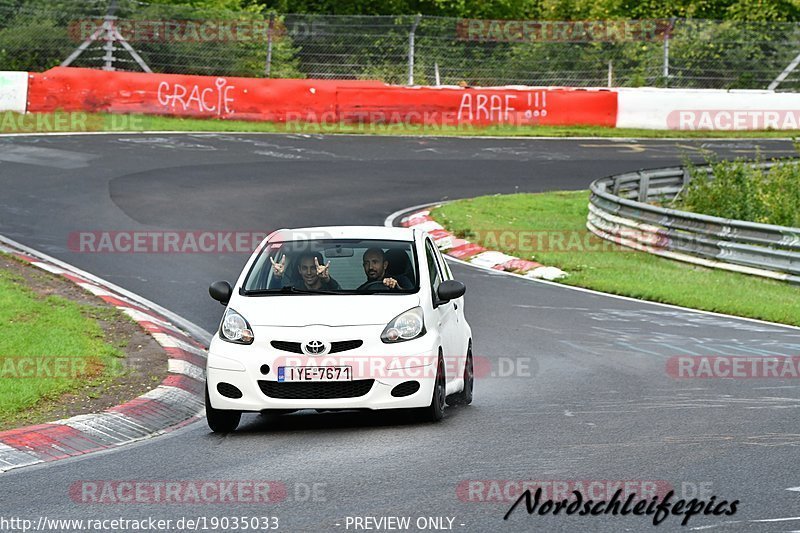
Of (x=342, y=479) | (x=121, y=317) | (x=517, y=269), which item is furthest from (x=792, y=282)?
(x=342, y=479)

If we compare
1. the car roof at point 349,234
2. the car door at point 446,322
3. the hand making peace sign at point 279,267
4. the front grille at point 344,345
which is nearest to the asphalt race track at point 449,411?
the car door at point 446,322

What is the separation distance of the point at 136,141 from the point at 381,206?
353 inches

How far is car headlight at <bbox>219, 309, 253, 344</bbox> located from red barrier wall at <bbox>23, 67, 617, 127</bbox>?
81.0 ft

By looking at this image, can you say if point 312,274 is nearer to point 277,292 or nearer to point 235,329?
point 277,292

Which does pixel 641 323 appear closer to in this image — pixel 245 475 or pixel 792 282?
pixel 792 282

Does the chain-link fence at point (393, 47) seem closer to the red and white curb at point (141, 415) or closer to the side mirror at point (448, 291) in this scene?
the red and white curb at point (141, 415)

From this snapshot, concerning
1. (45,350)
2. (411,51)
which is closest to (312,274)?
(45,350)

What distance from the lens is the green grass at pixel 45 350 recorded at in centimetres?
1061

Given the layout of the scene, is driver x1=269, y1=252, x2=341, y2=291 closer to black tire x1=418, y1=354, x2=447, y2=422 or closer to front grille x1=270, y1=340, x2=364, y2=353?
front grille x1=270, y1=340, x2=364, y2=353

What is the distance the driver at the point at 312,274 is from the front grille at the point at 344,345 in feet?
3.49

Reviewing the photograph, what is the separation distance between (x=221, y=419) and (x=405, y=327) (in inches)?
60.6

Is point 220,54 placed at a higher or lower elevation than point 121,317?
higher

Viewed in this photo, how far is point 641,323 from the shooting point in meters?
15.8

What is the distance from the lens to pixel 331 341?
31.4 ft
